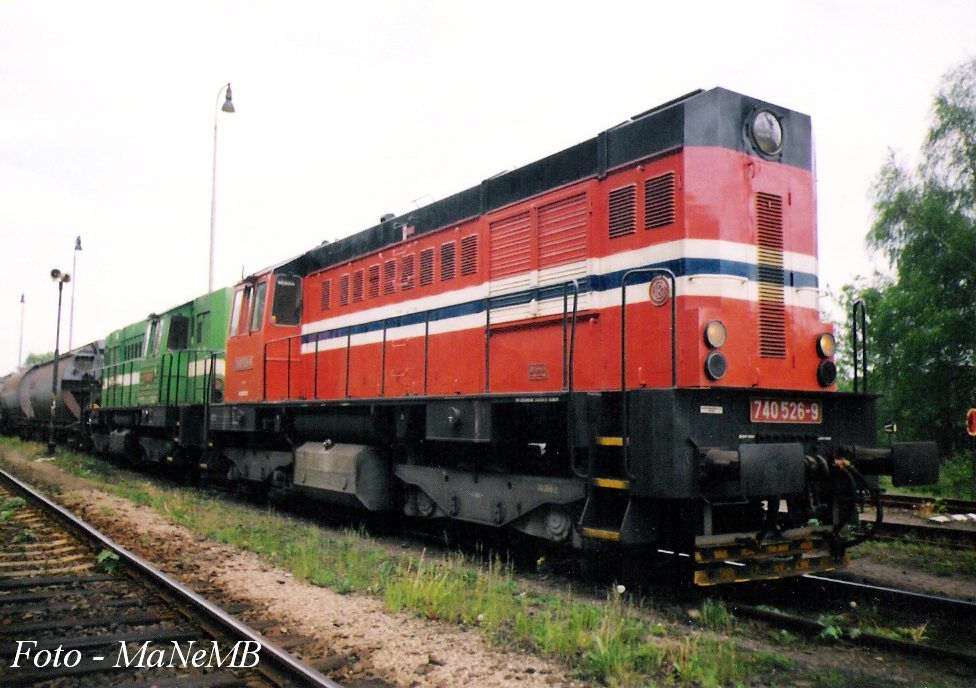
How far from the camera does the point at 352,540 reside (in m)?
8.02

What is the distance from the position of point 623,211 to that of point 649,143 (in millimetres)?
569

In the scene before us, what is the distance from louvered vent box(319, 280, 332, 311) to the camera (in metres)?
10.1

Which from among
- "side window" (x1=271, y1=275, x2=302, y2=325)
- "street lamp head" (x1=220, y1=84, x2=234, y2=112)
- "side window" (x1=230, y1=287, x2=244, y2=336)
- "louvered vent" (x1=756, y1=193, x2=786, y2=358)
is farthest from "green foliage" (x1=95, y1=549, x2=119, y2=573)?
"street lamp head" (x1=220, y1=84, x2=234, y2=112)

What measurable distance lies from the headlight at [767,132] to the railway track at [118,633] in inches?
198

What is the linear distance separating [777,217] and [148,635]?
550cm

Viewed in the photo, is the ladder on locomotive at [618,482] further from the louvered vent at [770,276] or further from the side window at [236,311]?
the side window at [236,311]

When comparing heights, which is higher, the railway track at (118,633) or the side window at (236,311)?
the side window at (236,311)

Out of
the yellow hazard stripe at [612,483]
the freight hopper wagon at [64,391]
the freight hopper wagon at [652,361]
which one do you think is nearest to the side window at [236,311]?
the freight hopper wagon at [652,361]

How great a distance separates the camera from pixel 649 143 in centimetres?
588

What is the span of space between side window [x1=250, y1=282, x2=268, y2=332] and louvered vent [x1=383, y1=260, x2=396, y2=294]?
100 inches

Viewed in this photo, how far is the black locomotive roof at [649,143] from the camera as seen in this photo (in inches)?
224

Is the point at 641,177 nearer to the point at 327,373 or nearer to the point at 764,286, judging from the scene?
the point at 764,286

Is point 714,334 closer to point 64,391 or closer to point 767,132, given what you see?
point 767,132

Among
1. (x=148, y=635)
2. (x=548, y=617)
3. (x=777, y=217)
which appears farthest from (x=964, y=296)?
(x=148, y=635)
